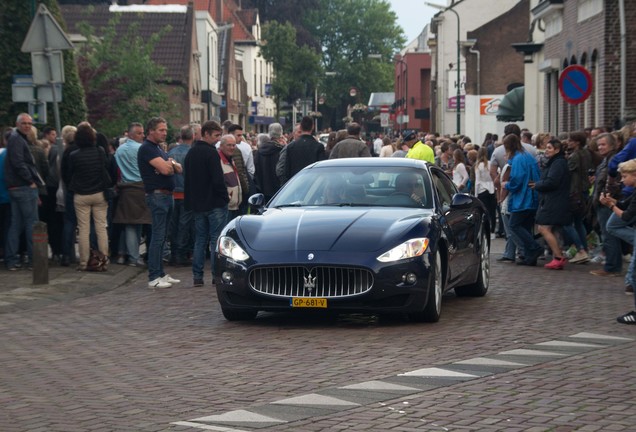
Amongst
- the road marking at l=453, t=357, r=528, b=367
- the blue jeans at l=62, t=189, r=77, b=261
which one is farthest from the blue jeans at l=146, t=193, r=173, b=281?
the road marking at l=453, t=357, r=528, b=367

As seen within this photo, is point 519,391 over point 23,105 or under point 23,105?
under

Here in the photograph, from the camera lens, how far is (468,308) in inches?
511

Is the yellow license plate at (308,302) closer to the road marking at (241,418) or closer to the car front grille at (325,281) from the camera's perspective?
the car front grille at (325,281)

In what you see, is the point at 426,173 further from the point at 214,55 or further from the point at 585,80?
the point at 214,55

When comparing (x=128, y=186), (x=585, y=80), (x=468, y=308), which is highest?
(x=585, y=80)

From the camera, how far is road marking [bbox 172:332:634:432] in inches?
287

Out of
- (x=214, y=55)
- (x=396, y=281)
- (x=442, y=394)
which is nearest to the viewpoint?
(x=442, y=394)

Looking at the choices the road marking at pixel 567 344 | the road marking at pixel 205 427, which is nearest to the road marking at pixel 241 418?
the road marking at pixel 205 427

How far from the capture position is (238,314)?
11852mm

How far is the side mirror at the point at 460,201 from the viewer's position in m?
12.6

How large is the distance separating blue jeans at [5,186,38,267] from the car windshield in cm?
503

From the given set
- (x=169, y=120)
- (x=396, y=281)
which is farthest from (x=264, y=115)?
(x=396, y=281)

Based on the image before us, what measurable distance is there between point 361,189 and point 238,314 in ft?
5.94

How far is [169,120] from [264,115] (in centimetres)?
6481
